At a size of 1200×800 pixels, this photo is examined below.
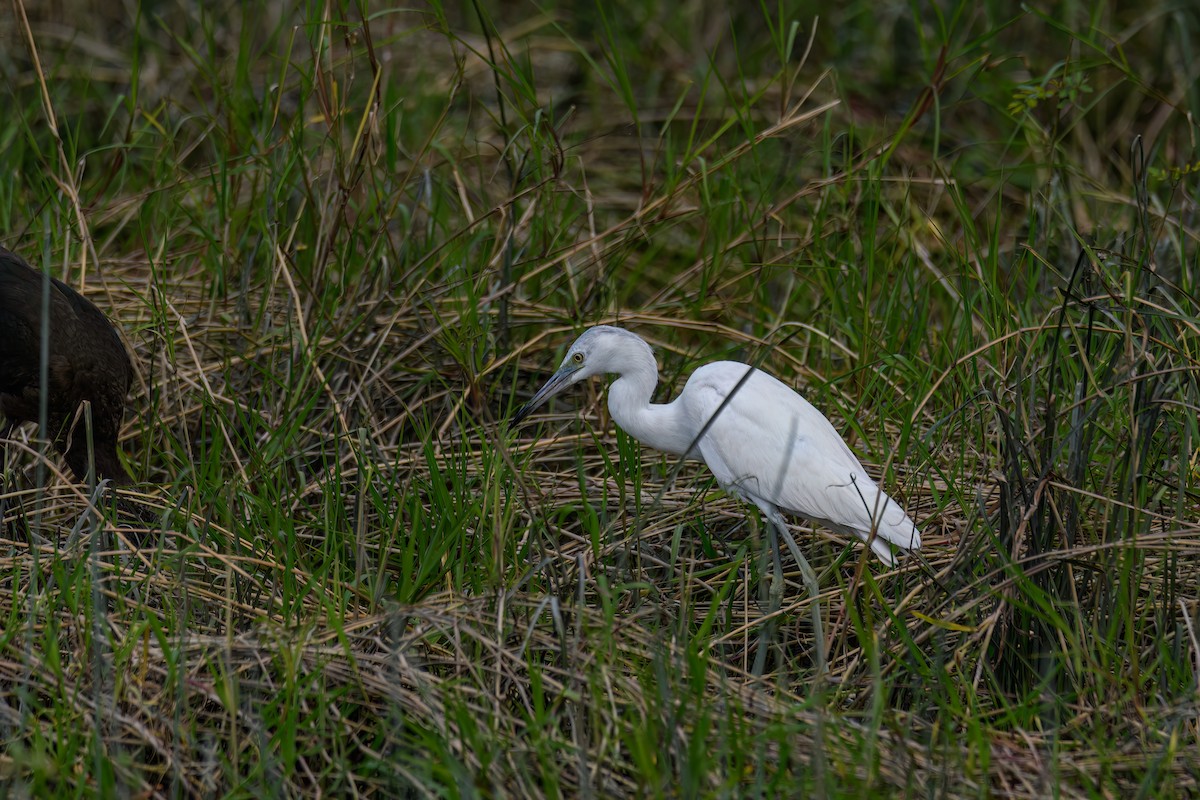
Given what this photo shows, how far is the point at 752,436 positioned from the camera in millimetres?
3352

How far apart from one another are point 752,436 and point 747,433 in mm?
15

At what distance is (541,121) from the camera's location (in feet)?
13.1

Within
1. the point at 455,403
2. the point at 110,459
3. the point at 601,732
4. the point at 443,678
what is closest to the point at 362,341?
the point at 455,403

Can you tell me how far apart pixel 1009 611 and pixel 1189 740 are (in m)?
0.41

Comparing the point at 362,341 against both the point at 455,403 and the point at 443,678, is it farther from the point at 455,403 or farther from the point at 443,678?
the point at 443,678

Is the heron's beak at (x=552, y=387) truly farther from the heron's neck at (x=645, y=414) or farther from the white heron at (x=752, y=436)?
the heron's neck at (x=645, y=414)

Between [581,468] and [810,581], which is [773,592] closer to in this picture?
[810,581]

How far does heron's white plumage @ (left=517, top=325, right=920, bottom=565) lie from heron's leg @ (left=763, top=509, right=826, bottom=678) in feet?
0.09

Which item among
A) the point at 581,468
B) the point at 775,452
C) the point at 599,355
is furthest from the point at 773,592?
the point at 599,355

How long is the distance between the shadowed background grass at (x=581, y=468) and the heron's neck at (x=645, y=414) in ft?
0.44

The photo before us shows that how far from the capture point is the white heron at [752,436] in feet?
10.7

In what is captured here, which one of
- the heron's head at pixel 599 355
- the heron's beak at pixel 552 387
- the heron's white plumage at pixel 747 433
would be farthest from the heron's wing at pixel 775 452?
the heron's beak at pixel 552 387

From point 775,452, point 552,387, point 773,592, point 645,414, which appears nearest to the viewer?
point 773,592

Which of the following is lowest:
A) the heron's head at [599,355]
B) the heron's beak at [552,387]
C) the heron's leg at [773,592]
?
the heron's leg at [773,592]
